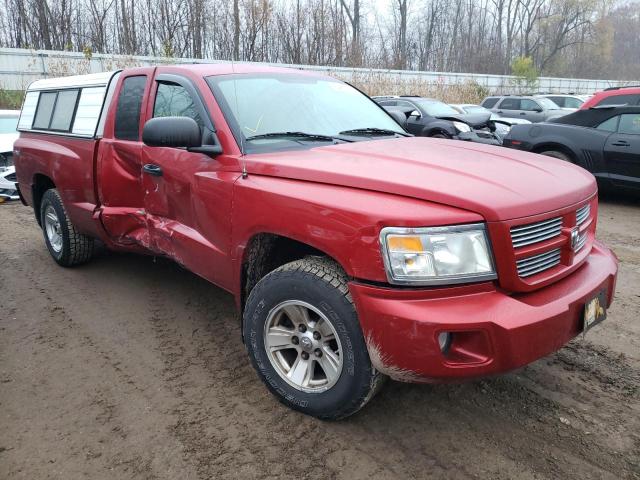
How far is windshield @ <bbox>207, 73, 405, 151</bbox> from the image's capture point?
315cm

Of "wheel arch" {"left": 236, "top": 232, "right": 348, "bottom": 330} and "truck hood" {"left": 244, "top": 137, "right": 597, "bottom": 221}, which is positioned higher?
"truck hood" {"left": 244, "top": 137, "right": 597, "bottom": 221}

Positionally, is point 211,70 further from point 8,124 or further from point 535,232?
point 8,124

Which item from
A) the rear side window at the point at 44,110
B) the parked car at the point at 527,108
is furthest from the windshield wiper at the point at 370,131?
the parked car at the point at 527,108

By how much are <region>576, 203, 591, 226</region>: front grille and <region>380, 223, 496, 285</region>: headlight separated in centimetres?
79

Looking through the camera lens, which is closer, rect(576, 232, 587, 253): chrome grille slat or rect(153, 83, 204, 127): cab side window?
rect(576, 232, 587, 253): chrome grille slat

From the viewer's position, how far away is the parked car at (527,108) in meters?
16.9

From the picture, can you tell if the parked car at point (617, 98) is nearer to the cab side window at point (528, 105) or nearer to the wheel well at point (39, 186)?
the wheel well at point (39, 186)

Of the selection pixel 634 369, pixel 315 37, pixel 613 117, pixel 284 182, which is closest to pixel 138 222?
pixel 284 182

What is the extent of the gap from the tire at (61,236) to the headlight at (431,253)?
12.2ft

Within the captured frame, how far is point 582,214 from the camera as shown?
274cm

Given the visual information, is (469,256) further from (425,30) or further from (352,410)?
(425,30)

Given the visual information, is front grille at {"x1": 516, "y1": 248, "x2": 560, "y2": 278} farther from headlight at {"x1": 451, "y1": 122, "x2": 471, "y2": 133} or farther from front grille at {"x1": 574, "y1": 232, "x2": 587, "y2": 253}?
headlight at {"x1": 451, "y1": 122, "x2": 471, "y2": 133}

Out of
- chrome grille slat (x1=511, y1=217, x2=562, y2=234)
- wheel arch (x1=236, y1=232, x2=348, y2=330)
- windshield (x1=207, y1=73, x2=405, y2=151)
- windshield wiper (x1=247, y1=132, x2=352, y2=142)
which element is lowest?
wheel arch (x1=236, y1=232, x2=348, y2=330)

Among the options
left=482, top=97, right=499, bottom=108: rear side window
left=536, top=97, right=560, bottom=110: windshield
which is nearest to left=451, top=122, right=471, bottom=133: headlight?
A: left=536, top=97, right=560, bottom=110: windshield
